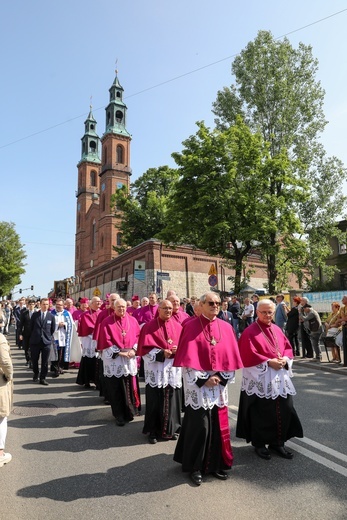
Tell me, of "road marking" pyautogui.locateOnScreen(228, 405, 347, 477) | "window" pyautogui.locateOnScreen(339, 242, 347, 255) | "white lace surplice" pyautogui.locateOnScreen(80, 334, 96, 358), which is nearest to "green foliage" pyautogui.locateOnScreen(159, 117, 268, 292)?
"white lace surplice" pyautogui.locateOnScreen(80, 334, 96, 358)

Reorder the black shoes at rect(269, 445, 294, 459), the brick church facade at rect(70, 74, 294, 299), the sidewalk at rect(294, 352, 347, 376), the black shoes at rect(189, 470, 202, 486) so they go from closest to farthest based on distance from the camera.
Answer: the black shoes at rect(189, 470, 202, 486), the black shoes at rect(269, 445, 294, 459), the sidewalk at rect(294, 352, 347, 376), the brick church facade at rect(70, 74, 294, 299)

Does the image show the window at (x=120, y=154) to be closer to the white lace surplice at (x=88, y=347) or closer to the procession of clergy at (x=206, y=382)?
the white lace surplice at (x=88, y=347)

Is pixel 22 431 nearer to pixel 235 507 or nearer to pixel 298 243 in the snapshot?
pixel 235 507

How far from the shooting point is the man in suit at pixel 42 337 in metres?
10.2

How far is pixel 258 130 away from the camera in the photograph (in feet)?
90.6

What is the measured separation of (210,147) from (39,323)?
16.0 meters

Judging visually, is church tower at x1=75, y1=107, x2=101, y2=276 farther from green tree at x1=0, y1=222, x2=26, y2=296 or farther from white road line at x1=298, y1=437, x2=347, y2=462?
white road line at x1=298, y1=437, x2=347, y2=462

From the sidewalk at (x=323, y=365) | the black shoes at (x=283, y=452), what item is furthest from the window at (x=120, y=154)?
the black shoes at (x=283, y=452)

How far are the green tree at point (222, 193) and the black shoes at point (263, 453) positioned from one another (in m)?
16.8

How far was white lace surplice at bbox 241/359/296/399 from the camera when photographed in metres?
5.16

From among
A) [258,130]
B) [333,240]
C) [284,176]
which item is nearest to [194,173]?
[284,176]

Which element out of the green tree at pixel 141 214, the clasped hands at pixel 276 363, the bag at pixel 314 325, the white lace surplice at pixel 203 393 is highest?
the green tree at pixel 141 214

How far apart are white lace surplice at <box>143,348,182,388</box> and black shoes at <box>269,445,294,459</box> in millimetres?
1683

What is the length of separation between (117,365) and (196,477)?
294 cm
